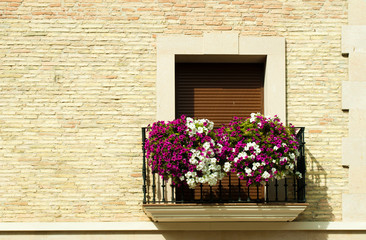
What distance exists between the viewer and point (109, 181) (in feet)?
35.5

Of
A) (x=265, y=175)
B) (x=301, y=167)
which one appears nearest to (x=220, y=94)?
(x=301, y=167)

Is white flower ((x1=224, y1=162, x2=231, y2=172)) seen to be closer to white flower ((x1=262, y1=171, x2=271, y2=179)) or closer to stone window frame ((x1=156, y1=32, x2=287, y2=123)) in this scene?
white flower ((x1=262, y1=171, x2=271, y2=179))

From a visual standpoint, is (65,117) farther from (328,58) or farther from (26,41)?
(328,58)

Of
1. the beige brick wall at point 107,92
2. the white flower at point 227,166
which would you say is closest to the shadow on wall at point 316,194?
the beige brick wall at point 107,92

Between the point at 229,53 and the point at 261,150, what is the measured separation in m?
1.80

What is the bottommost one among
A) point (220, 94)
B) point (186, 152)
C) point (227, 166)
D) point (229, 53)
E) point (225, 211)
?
point (225, 211)

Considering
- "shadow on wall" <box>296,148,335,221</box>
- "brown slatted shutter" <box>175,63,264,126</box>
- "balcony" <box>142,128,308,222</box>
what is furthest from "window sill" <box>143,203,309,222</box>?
"brown slatted shutter" <box>175,63,264,126</box>

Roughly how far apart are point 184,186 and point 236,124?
1.44m

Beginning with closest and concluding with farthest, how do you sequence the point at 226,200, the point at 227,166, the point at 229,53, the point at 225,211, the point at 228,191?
the point at 227,166 → the point at 225,211 → the point at 226,200 → the point at 229,53 → the point at 228,191

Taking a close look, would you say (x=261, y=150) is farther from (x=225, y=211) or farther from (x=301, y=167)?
(x=225, y=211)

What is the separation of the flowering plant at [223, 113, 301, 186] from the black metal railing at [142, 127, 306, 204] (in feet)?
1.02

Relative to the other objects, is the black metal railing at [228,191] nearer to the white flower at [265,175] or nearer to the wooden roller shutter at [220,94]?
the wooden roller shutter at [220,94]

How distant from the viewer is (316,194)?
10.9 meters

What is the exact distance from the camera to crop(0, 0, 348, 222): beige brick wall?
426 inches
